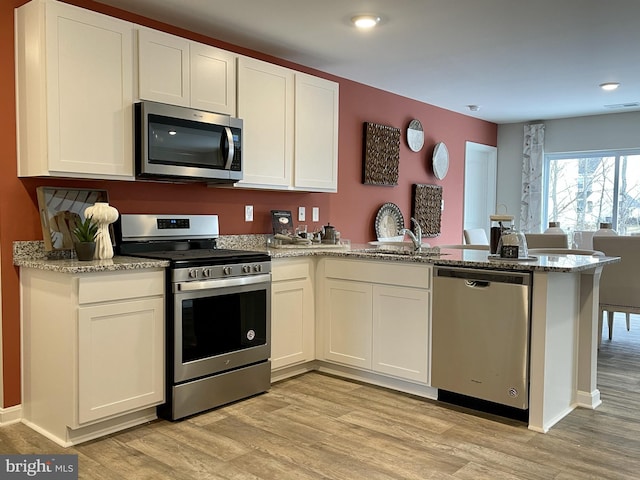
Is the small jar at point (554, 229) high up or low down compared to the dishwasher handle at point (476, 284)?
up

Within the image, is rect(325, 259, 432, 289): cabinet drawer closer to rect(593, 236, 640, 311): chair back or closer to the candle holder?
→ the candle holder

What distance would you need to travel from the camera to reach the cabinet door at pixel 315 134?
13.6 ft

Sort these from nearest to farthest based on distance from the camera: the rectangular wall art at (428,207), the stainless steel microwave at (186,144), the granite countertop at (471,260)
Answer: the granite countertop at (471,260) → the stainless steel microwave at (186,144) → the rectangular wall art at (428,207)

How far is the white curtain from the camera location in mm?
7273

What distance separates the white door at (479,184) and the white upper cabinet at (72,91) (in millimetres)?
5041

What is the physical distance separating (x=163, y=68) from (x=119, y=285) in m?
1.33

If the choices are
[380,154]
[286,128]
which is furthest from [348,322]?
[380,154]

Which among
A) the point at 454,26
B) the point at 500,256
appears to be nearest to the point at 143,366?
the point at 500,256

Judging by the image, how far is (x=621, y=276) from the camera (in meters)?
→ 4.53

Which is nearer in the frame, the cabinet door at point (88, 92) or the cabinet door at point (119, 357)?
the cabinet door at point (119, 357)

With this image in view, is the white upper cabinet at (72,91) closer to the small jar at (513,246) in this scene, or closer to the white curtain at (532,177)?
the small jar at (513,246)

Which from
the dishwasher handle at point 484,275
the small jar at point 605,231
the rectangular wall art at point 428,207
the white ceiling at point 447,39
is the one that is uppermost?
the white ceiling at point 447,39

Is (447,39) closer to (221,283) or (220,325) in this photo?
(221,283)

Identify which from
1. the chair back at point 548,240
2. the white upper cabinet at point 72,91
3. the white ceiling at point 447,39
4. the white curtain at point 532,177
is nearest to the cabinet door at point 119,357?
the white upper cabinet at point 72,91
